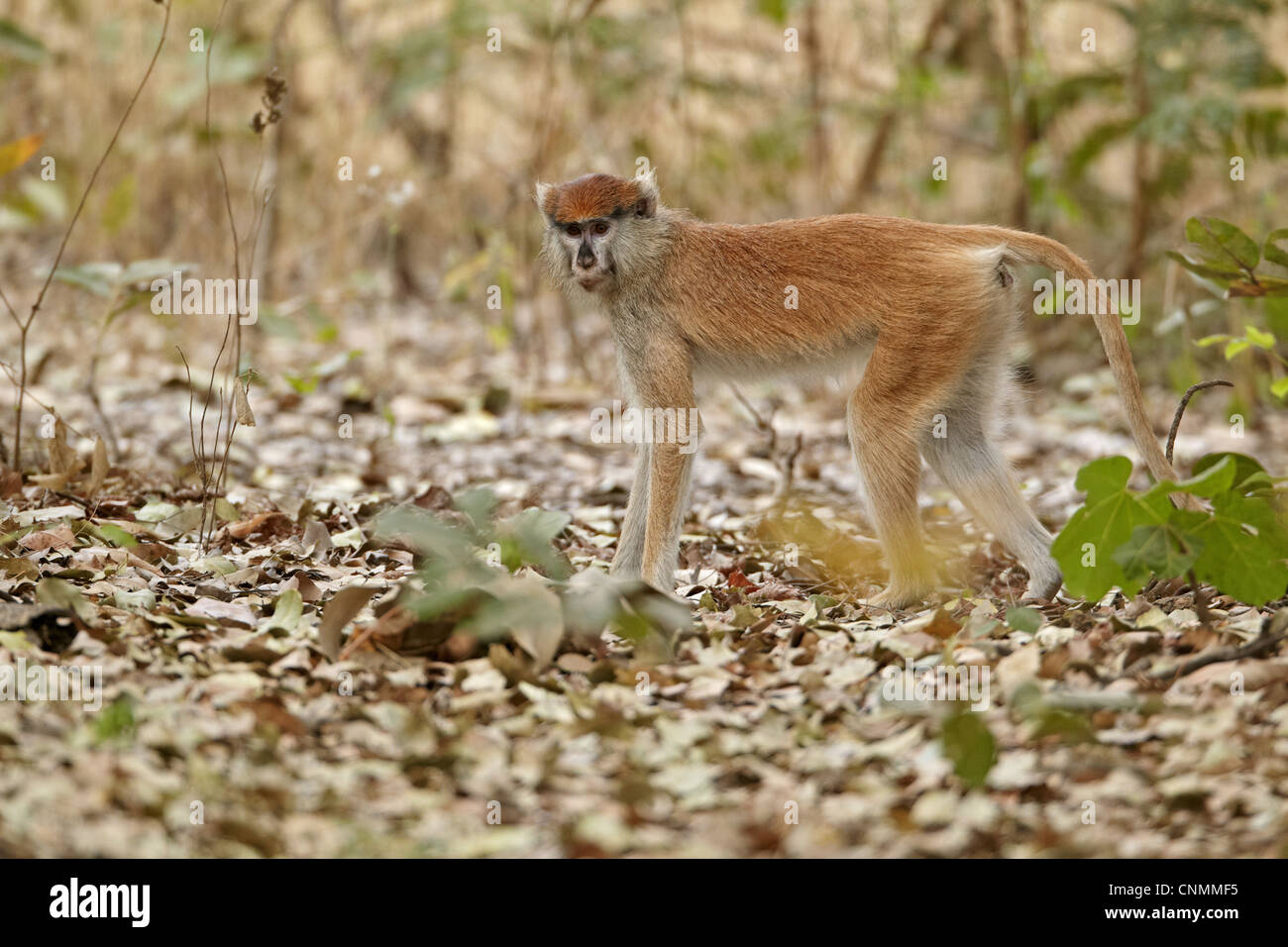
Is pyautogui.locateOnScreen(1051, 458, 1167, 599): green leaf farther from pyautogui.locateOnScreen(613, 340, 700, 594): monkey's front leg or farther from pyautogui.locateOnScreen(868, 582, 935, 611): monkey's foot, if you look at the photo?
pyautogui.locateOnScreen(613, 340, 700, 594): monkey's front leg

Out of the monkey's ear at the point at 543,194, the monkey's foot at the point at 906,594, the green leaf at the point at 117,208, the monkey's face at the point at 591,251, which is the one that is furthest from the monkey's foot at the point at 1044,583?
the green leaf at the point at 117,208

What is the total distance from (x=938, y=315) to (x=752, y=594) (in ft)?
3.67

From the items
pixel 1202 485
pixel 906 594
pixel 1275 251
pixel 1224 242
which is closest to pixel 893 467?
pixel 906 594

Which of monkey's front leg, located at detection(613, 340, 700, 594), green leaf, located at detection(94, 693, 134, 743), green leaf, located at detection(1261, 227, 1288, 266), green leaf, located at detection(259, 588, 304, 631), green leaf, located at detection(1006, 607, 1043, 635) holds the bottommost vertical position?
green leaf, located at detection(94, 693, 134, 743)

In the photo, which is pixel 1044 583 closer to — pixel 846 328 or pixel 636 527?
pixel 846 328

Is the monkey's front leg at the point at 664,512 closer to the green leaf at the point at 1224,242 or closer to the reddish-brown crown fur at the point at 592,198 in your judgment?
the reddish-brown crown fur at the point at 592,198

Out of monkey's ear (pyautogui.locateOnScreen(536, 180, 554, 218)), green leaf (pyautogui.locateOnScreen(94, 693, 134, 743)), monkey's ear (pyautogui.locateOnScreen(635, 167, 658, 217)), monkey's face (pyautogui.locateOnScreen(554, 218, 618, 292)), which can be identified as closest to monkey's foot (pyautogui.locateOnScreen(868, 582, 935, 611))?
monkey's face (pyautogui.locateOnScreen(554, 218, 618, 292))

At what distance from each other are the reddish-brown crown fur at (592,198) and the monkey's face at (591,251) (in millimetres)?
29

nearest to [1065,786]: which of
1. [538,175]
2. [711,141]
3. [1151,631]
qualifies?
[1151,631]

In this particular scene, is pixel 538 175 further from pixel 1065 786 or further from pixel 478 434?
pixel 1065 786

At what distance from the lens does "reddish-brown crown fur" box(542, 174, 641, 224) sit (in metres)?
4.63

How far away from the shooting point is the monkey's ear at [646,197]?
472cm

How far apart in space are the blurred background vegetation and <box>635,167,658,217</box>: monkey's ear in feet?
8.22

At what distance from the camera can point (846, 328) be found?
445 centimetres
